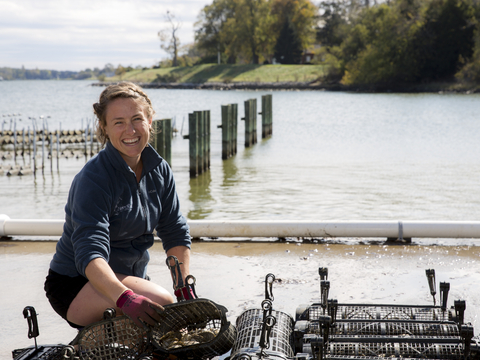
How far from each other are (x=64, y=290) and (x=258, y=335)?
96cm

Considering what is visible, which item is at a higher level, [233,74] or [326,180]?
[233,74]

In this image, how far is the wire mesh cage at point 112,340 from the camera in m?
2.38

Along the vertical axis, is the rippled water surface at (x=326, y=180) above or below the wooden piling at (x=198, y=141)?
below

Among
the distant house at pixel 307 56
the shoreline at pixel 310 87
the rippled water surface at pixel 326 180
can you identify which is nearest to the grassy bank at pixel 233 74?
the shoreline at pixel 310 87

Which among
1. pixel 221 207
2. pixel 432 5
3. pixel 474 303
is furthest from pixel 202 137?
pixel 432 5

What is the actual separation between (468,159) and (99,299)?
1562 cm

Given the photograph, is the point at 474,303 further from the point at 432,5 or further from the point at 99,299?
the point at 432,5

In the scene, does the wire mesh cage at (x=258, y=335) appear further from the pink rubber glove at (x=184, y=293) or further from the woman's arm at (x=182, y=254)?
the woman's arm at (x=182, y=254)

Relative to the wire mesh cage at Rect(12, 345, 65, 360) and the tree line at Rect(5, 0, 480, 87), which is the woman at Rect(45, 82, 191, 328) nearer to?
the wire mesh cage at Rect(12, 345, 65, 360)

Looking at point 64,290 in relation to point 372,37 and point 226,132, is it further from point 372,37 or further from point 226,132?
point 372,37

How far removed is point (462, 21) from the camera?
2435 inches

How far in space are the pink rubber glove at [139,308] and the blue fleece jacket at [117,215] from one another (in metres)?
0.24

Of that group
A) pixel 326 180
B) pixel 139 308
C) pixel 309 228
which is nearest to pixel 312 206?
pixel 326 180

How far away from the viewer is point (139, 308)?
7.68 ft
